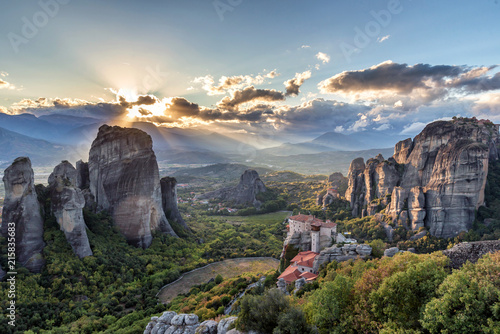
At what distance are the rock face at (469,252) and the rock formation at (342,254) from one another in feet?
39.5

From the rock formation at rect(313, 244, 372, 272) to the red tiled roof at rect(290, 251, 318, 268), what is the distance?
4.50 feet

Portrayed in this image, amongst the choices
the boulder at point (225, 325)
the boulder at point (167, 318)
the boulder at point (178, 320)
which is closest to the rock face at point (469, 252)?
the boulder at point (225, 325)

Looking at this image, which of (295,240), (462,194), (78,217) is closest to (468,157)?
(462,194)

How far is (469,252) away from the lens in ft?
51.5

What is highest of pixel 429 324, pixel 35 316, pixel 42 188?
pixel 42 188

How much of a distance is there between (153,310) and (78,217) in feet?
54.5

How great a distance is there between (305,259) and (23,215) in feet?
121

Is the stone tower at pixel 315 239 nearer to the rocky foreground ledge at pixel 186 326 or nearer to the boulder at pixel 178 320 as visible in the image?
the rocky foreground ledge at pixel 186 326

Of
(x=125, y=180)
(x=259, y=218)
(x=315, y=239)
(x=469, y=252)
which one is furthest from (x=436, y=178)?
(x=125, y=180)

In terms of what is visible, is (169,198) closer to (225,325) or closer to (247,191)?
(225,325)

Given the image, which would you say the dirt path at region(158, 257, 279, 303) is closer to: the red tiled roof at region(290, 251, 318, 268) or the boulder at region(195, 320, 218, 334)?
the red tiled roof at region(290, 251, 318, 268)

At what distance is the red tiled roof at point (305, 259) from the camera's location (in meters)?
31.8

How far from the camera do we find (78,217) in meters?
33.1

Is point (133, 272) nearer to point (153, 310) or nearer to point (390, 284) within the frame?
point (153, 310)
